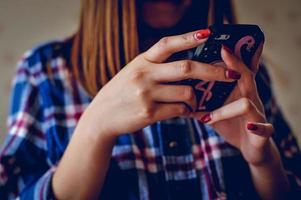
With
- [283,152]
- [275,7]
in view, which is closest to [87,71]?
[283,152]

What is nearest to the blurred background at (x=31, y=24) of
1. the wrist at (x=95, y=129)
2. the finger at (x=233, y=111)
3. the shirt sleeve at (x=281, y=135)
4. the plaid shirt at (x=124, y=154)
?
the shirt sleeve at (x=281, y=135)

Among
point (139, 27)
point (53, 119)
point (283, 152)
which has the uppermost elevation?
point (139, 27)

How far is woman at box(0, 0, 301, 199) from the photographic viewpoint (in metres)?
0.41

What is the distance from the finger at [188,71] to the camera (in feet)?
1.26

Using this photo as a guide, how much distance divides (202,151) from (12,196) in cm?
32

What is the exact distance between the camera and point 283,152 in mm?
635

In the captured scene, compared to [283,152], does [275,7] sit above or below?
above

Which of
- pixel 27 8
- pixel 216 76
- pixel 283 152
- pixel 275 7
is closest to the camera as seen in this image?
Answer: pixel 216 76

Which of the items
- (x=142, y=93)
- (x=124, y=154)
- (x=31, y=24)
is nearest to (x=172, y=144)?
(x=124, y=154)

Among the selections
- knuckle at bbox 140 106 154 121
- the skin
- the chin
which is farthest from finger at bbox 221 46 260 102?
the chin

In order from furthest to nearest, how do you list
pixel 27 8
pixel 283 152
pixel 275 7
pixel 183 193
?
pixel 275 7 → pixel 27 8 → pixel 283 152 → pixel 183 193

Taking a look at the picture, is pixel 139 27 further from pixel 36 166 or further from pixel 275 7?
pixel 275 7

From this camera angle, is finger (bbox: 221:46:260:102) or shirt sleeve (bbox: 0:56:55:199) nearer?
finger (bbox: 221:46:260:102)

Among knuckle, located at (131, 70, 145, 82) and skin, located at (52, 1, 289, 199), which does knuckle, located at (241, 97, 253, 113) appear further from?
knuckle, located at (131, 70, 145, 82)
